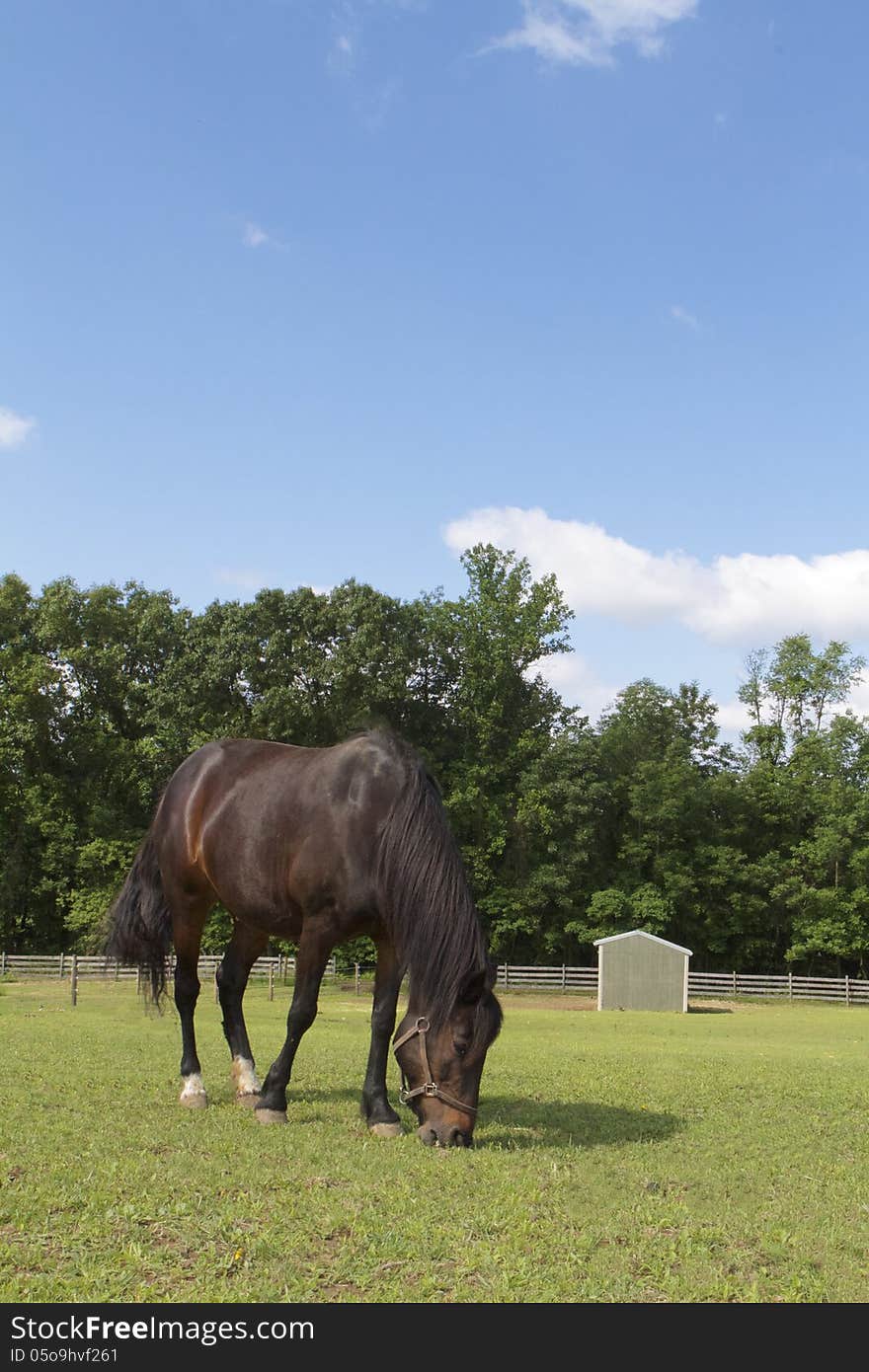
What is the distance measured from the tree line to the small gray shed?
8.82 meters

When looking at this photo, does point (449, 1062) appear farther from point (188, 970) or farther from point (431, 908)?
point (188, 970)

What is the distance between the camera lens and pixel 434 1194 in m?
5.68

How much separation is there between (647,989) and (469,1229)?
3388cm

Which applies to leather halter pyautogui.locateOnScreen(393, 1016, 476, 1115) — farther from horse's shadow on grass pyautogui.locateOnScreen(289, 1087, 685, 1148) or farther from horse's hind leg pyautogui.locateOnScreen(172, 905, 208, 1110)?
horse's hind leg pyautogui.locateOnScreen(172, 905, 208, 1110)

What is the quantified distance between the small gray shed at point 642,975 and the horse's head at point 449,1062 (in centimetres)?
3148

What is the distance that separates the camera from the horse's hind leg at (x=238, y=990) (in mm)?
8930

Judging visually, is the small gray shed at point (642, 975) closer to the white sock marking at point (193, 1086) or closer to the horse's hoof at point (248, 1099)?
the horse's hoof at point (248, 1099)

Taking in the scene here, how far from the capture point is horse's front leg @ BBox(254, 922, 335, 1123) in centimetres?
768

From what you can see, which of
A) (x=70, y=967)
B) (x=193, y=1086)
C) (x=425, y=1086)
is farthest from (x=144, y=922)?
(x=70, y=967)

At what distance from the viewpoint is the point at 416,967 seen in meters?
7.14

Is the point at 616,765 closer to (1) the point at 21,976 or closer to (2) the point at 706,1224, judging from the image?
(1) the point at 21,976

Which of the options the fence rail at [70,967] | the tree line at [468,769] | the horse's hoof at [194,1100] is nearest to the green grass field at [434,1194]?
the horse's hoof at [194,1100]

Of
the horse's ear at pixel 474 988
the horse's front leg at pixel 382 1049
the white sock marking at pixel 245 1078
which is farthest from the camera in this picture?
the white sock marking at pixel 245 1078
